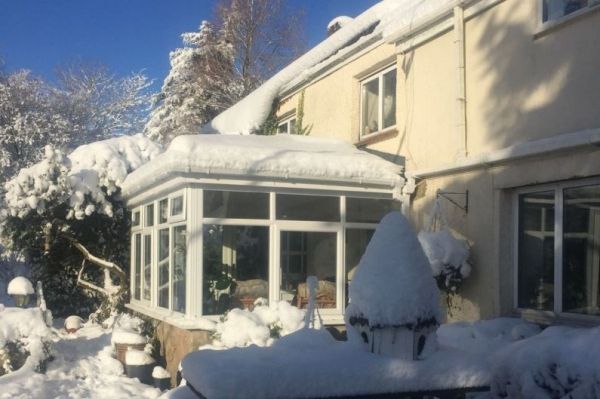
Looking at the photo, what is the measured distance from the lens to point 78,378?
9.03 m

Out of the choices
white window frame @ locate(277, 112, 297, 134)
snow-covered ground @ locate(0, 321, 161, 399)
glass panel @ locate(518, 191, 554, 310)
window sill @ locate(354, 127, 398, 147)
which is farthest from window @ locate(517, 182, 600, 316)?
white window frame @ locate(277, 112, 297, 134)

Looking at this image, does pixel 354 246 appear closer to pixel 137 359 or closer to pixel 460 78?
pixel 460 78

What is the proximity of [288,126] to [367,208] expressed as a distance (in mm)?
5099

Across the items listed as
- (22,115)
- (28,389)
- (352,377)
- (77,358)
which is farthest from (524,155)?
(22,115)

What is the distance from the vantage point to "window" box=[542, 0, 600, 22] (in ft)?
21.9

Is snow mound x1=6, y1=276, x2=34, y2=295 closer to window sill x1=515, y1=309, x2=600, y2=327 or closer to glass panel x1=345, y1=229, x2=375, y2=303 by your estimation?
glass panel x1=345, y1=229, x2=375, y2=303

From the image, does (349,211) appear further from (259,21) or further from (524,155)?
(259,21)

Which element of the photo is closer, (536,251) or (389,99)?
(536,251)

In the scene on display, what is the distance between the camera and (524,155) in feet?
23.2

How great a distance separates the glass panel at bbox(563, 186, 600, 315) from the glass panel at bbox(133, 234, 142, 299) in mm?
8381

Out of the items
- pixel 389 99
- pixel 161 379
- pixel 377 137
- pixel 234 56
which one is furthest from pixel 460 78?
pixel 234 56

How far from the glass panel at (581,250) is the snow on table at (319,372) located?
135 inches

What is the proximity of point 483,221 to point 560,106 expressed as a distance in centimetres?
176

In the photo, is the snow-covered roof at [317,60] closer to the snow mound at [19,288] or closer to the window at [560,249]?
the window at [560,249]
